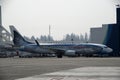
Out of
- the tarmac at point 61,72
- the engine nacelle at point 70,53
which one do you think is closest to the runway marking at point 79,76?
the tarmac at point 61,72

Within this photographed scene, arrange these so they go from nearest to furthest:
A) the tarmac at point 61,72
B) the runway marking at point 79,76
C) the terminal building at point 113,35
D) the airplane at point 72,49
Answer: the runway marking at point 79,76, the tarmac at point 61,72, the airplane at point 72,49, the terminal building at point 113,35

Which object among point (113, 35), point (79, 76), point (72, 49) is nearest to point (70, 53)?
→ point (72, 49)

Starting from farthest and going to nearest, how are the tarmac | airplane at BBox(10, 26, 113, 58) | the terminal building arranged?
the terminal building
airplane at BBox(10, 26, 113, 58)
the tarmac

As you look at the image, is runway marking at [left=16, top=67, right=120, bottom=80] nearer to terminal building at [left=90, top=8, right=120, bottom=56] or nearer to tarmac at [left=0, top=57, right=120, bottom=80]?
tarmac at [left=0, top=57, right=120, bottom=80]

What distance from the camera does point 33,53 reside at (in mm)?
124438

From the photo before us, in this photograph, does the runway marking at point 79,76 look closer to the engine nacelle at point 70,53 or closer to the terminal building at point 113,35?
the engine nacelle at point 70,53

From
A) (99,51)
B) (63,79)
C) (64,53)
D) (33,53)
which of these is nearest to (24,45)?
(33,53)

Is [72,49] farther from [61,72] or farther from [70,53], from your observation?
[61,72]

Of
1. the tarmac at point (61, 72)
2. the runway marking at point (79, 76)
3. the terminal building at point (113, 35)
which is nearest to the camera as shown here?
the runway marking at point (79, 76)

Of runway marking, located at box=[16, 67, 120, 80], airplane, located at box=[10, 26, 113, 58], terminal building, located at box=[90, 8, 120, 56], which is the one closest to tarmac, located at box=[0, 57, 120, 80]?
runway marking, located at box=[16, 67, 120, 80]

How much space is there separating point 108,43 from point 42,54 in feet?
77.2

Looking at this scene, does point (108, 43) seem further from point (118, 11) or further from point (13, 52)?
point (13, 52)

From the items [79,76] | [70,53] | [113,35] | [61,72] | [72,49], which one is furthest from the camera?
[113,35]

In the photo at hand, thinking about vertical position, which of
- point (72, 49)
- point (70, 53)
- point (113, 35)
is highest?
point (113, 35)
